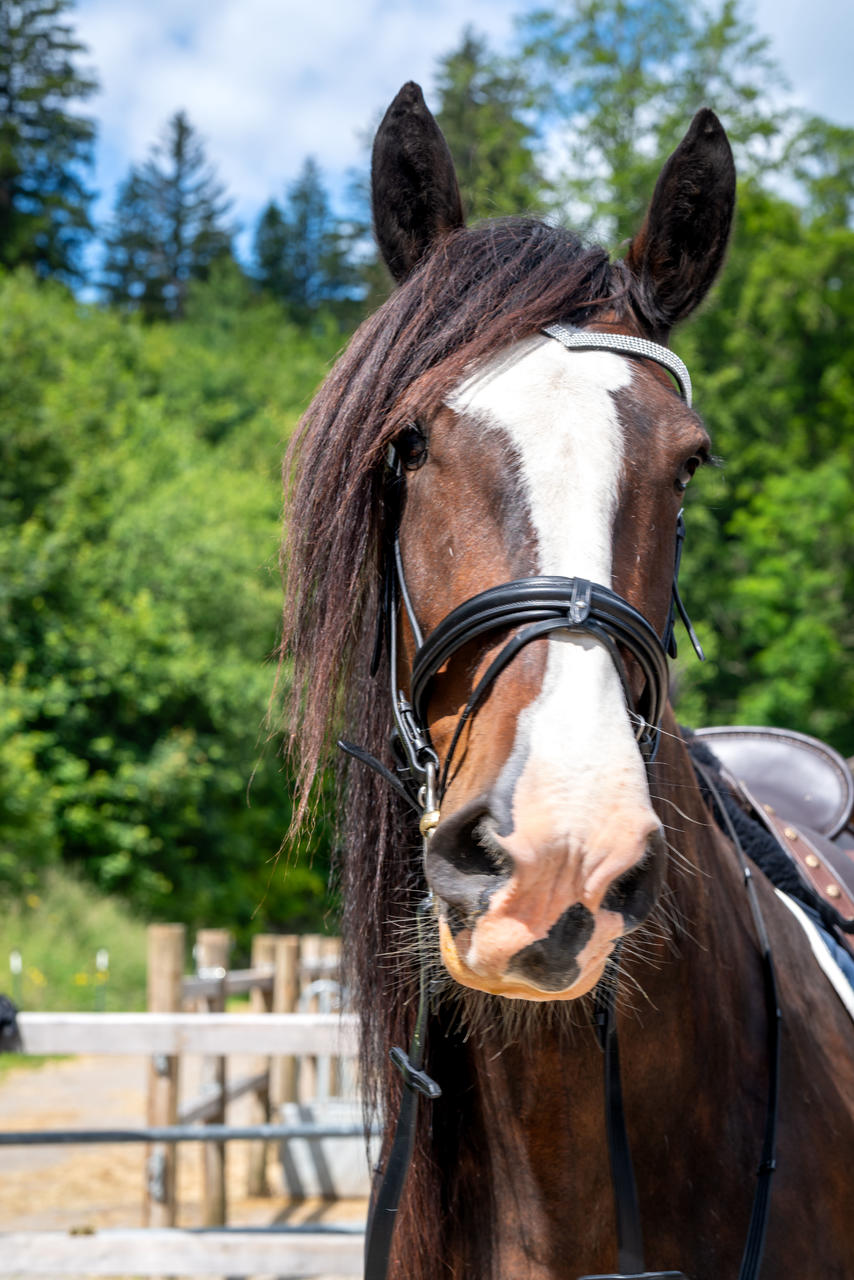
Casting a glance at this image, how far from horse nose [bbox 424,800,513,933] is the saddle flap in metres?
1.72

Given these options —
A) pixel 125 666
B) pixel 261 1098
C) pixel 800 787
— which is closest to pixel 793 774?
pixel 800 787

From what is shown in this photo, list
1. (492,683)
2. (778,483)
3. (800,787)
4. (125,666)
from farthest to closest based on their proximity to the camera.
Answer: (778,483) → (125,666) → (800,787) → (492,683)

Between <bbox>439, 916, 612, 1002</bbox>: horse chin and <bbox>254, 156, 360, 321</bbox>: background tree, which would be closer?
<bbox>439, 916, 612, 1002</bbox>: horse chin

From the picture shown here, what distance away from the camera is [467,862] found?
129 centimetres

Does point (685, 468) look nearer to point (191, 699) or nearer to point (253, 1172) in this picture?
point (253, 1172)

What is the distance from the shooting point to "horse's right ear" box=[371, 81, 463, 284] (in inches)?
69.6

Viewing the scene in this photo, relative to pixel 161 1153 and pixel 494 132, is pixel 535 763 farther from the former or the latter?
pixel 494 132

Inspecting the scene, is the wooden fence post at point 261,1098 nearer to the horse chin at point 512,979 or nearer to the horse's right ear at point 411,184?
the horse chin at point 512,979

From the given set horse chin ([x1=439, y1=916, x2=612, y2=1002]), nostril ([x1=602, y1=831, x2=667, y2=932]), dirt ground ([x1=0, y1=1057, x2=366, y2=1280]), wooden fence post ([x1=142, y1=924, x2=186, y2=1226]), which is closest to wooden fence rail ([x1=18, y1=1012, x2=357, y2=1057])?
wooden fence post ([x1=142, y1=924, x2=186, y2=1226])

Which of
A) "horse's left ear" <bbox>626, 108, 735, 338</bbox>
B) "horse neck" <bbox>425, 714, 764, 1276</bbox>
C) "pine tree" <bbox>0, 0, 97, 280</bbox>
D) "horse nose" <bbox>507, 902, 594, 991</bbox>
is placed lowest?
"horse neck" <bbox>425, 714, 764, 1276</bbox>

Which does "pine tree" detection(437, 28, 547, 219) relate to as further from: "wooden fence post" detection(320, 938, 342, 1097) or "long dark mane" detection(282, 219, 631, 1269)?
"long dark mane" detection(282, 219, 631, 1269)

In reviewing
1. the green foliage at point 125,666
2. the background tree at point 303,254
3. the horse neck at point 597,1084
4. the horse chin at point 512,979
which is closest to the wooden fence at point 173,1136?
Result: the horse neck at point 597,1084

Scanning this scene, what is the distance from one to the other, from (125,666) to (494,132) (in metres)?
13.6

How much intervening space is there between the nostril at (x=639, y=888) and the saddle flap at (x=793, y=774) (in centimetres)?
167
